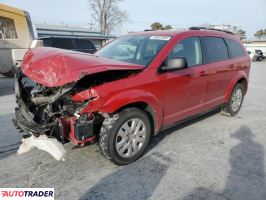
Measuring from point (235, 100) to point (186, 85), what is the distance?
2.29 meters

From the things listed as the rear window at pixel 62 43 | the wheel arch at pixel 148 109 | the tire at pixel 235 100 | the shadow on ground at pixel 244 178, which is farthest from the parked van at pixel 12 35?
the shadow on ground at pixel 244 178

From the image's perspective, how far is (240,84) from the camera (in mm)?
6277

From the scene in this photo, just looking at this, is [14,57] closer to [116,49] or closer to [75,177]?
[116,49]

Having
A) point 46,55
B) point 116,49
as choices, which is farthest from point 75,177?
point 116,49

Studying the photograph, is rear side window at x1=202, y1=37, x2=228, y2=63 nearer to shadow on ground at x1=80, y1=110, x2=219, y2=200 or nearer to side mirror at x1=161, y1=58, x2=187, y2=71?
side mirror at x1=161, y1=58, x2=187, y2=71

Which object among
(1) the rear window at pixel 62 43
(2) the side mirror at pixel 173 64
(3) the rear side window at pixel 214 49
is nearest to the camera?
(2) the side mirror at pixel 173 64

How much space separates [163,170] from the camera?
12.1 feet

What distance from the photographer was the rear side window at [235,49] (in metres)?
5.84

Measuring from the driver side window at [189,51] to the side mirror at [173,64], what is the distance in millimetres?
250

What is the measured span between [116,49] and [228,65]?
2342 mm

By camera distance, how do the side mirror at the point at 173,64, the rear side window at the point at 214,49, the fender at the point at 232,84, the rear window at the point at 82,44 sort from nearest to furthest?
the side mirror at the point at 173,64 → the rear side window at the point at 214,49 → the fender at the point at 232,84 → the rear window at the point at 82,44

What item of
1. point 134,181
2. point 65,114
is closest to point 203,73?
point 134,181

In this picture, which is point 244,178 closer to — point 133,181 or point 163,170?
point 163,170

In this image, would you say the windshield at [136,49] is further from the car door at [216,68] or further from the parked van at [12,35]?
the parked van at [12,35]
